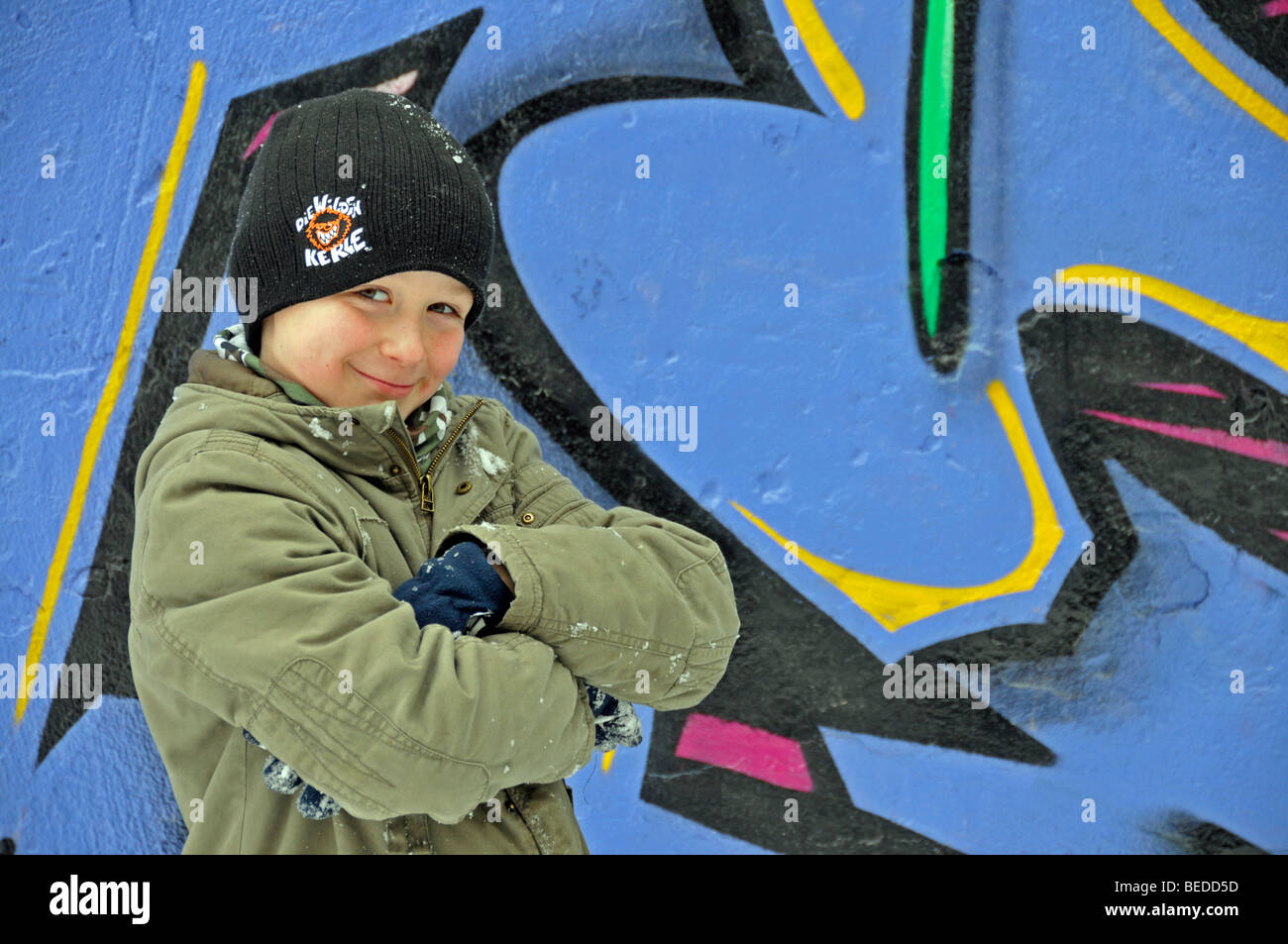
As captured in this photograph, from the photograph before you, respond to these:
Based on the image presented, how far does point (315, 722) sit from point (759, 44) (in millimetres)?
1916

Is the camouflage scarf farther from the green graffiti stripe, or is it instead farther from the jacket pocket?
the green graffiti stripe

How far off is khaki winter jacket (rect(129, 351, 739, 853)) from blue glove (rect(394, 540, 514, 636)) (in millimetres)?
28

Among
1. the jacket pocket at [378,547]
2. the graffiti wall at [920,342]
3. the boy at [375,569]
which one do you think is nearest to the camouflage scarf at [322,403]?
the boy at [375,569]

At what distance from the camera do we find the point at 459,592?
116cm

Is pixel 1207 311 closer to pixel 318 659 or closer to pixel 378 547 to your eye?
pixel 378 547

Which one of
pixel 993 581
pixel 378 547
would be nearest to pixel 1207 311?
pixel 993 581

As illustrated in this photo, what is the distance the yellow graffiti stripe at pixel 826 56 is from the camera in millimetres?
2350

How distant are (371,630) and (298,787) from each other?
0.25 metres

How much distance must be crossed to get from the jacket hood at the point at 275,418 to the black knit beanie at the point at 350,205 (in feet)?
0.40

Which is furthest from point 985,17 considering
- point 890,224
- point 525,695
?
point 525,695

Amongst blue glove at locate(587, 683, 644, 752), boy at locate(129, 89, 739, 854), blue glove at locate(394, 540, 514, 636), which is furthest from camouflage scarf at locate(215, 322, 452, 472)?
blue glove at locate(587, 683, 644, 752)

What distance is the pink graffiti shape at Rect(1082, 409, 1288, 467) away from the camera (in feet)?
7.78

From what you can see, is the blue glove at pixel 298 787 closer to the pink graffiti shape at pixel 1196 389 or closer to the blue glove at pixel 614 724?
the blue glove at pixel 614 724

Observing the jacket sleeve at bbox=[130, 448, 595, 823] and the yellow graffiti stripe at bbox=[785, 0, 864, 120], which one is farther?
the yellow graffiti stripe at bbox=[785, 0, 864, 120]
